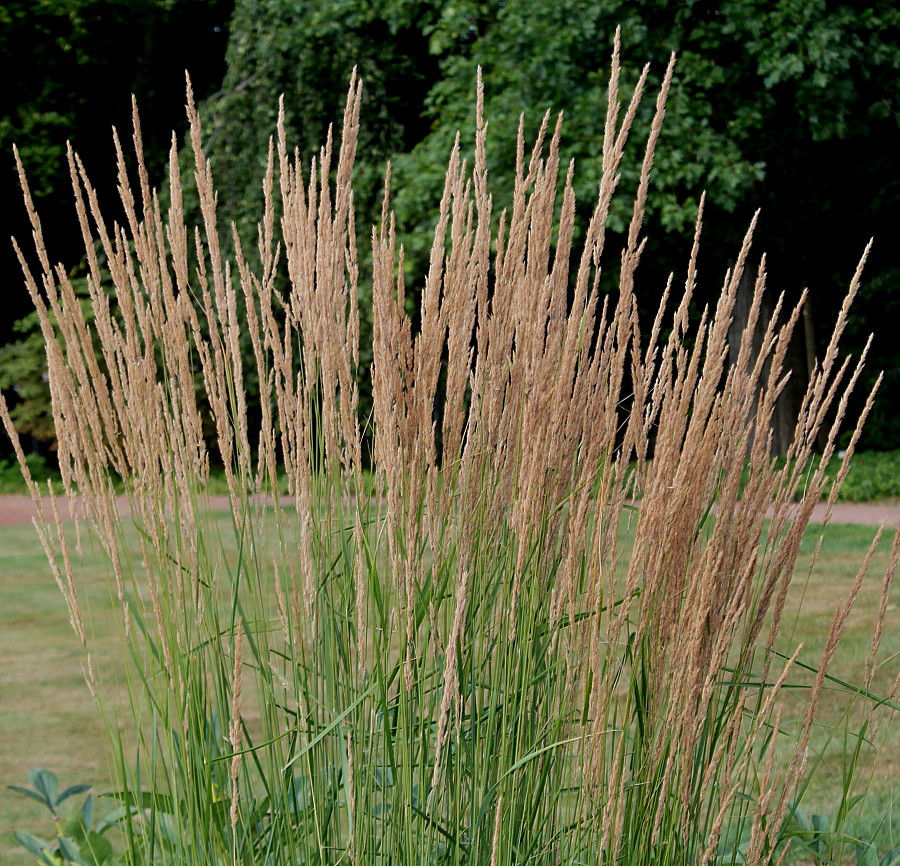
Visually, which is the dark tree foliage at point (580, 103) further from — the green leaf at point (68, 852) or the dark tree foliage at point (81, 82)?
the green leaf at point (68, 852)

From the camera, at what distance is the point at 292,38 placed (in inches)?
444

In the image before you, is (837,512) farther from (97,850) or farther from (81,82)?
(81,82)

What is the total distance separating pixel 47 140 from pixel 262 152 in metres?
4.48

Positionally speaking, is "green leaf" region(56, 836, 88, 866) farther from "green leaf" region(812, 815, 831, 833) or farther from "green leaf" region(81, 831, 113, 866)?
"green leaf" region(812, 815, 831, 833)

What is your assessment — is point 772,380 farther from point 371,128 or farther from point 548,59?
point 371,128

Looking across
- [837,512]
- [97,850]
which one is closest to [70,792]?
[97,850]

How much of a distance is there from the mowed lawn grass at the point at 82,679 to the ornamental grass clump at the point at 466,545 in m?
0.45

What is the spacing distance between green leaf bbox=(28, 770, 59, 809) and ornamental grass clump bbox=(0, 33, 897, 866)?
2.28ft

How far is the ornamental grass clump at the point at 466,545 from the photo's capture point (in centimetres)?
166

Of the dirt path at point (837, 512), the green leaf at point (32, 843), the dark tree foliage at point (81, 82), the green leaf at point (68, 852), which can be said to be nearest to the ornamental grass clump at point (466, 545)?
the green leaf at point (68, 852)

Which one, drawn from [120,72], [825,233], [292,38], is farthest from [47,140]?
[825,233]

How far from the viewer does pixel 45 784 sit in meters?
2.53

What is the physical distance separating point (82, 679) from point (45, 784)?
2.91 meters

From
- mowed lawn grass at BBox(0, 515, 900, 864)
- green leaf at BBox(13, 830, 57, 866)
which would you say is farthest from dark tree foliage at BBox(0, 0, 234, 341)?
green leaf at BBox(13, 830, 57, 866)
